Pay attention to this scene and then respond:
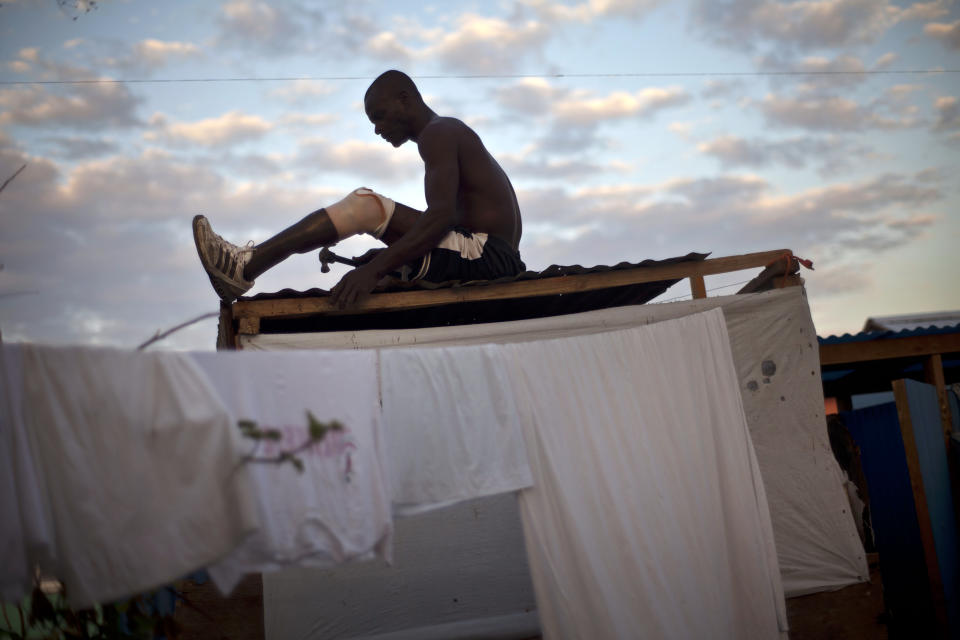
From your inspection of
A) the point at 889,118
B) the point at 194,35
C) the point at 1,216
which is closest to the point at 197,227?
the point at 1,216

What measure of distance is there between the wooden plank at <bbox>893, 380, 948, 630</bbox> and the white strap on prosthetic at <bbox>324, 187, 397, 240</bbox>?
3.77m

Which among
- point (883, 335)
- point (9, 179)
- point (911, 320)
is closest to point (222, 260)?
point (9, 179)

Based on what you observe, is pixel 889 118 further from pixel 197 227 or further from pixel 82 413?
pixel 82 413

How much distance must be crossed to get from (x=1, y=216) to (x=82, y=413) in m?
0.83

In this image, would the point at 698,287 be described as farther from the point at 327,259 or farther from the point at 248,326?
the point at 248,326

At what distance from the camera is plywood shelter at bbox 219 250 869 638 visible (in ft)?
12.9

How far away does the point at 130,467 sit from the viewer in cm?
225

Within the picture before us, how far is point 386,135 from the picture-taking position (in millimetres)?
4621

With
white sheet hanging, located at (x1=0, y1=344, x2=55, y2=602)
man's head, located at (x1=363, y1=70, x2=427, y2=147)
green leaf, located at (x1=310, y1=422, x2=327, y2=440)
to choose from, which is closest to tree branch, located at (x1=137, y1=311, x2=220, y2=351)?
white sheet hanging, located at (x1=0, y1=344, x2=55, y2=602)

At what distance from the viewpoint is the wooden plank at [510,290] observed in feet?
12.7

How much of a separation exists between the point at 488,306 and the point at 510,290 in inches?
13.4

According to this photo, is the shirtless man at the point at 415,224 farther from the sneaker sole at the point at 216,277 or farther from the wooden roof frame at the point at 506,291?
the wooden roof frame at the point at 506,291

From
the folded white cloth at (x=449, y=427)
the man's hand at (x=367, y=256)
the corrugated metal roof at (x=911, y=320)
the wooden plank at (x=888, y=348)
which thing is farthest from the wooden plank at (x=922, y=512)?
the corrugated metal roof at (x=911, y=320)

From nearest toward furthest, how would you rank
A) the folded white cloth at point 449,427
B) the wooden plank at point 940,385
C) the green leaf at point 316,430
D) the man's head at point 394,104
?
the green leaf at point 316,430 → the folded white cloth at point 449,427 → the man's head at point 394,104 → the wooden plank at point 940,385
